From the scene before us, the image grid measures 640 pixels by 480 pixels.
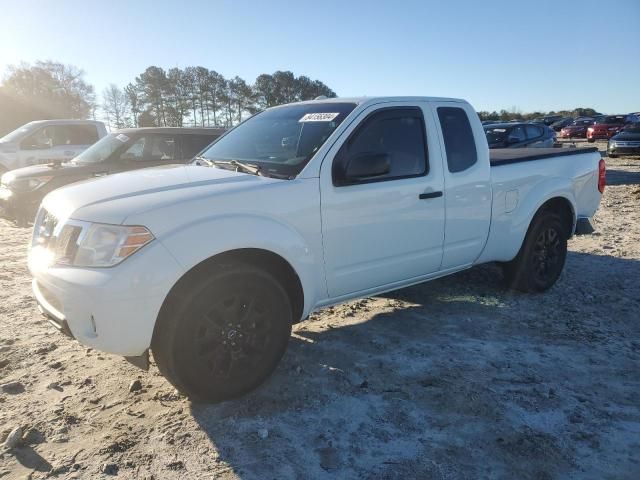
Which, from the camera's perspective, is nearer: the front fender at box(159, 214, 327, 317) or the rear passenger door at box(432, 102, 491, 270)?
the front fender at box(159, 214, 327, 317)

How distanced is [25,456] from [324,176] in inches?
93.1

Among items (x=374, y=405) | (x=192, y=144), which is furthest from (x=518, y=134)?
(x=374, y=405)

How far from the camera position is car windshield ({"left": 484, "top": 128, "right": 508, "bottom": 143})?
1351 centimetres

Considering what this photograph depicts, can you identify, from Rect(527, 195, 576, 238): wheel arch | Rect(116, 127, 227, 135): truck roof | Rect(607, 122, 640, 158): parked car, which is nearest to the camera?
Rect(527, 195, 576, 238): wheel arch

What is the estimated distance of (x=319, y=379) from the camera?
3416mm

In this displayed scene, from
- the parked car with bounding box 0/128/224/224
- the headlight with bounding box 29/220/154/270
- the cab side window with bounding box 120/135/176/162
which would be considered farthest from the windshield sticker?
the cab side window with bounding box 120/135/176/162

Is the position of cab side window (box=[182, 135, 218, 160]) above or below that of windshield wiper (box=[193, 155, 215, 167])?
above

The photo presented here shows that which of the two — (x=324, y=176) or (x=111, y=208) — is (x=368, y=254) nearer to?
(x=324, y=176)

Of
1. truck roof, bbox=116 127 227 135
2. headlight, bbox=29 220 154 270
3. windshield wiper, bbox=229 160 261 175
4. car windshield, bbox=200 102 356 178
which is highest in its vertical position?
truck roof, bbox=116 127 227 135

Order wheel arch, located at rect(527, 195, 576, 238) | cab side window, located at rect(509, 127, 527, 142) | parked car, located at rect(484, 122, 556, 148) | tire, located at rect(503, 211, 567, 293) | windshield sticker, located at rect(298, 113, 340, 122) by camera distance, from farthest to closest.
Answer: cab side window, located at rect(509, 127, 527, 142) < parked car, located at rect(484, 122, 556, 148) < wheel arch, located at rect(527, 195, 576, 238) < tire, located at rect(503, 211, 567, 293) < windshield sticker, located at rect(298, 113, 340, 122)

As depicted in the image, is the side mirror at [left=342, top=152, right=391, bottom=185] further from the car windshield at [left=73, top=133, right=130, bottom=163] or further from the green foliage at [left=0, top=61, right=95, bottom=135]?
the green foliage at [left=0, top=61, right=95, bottom=135]

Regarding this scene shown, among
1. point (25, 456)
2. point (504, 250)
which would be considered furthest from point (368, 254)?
point (25, 456)

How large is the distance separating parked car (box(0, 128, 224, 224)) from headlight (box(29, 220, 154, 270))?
5241 millimetres

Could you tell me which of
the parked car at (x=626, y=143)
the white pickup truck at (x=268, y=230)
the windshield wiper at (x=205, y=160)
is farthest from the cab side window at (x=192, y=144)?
the parked car at (x=626, y=143)
